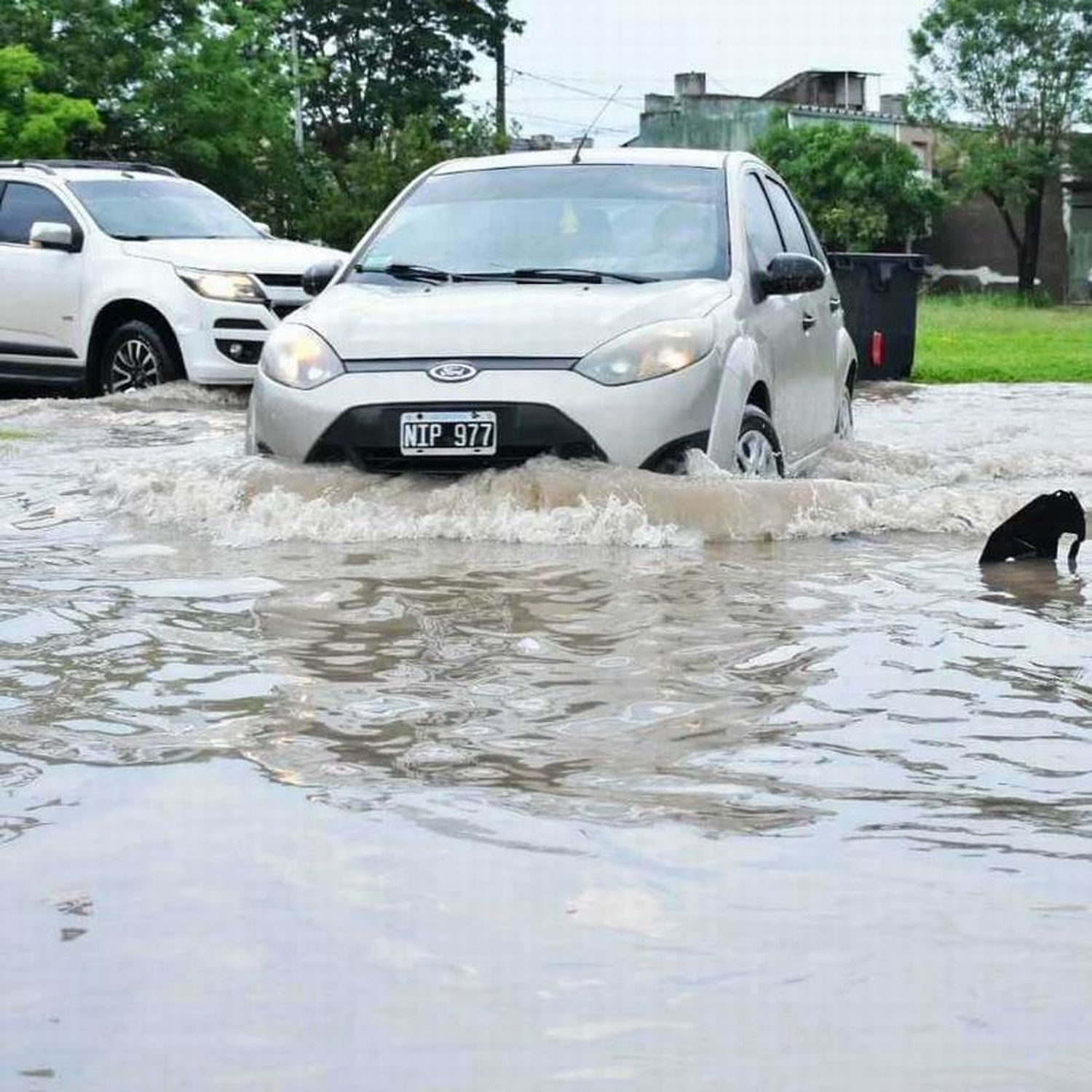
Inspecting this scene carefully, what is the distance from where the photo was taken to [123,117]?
40.2 meters

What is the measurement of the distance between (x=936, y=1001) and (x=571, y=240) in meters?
6.20

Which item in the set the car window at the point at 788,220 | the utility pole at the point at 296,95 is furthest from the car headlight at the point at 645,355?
the utility pole at the point at 296,95

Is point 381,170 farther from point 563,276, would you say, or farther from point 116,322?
point 563,276

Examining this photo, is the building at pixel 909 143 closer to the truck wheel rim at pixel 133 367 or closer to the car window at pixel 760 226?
the truck wheel rim at pixel 133 367

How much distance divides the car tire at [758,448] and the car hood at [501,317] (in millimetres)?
457

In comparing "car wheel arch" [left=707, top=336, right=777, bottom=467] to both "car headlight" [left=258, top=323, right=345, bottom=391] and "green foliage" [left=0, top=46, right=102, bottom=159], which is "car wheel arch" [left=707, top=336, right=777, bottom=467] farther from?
"green foliage" [left=0, top=46, right=102, bottom=159]

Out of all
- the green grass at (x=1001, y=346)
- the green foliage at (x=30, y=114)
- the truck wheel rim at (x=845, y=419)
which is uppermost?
the green foliage at (x=30, y=114)

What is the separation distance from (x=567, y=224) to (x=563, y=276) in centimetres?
45

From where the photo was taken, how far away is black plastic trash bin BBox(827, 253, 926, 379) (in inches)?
787

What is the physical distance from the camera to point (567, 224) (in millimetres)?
9070

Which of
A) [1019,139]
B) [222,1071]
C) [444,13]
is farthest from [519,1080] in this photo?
[444,13]

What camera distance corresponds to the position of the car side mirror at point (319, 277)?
925 cm

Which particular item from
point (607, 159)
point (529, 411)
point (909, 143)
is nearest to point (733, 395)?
point (529, 411)

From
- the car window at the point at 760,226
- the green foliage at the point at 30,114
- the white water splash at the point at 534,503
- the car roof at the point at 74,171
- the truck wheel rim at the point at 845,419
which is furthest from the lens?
the green foliage at the point at 30,114
